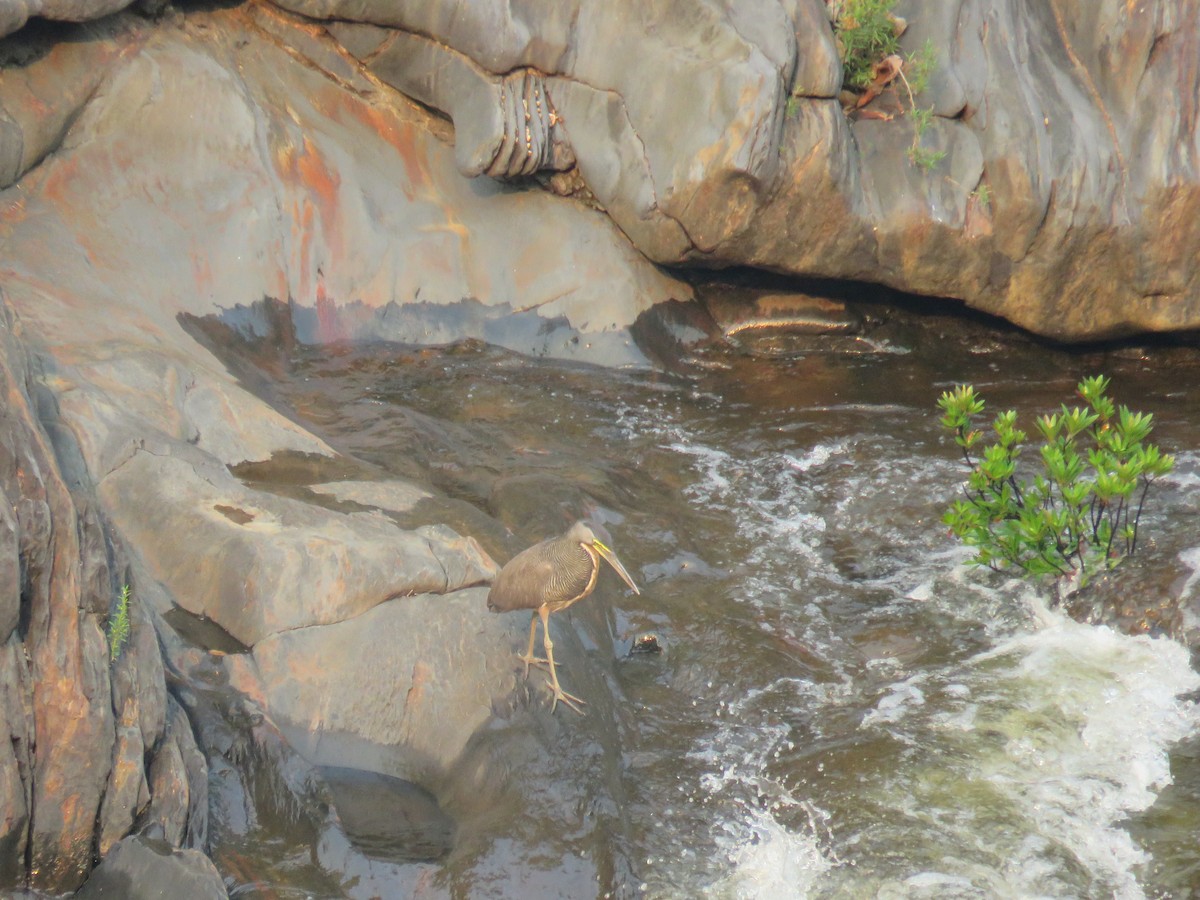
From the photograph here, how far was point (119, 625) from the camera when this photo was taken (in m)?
4.23

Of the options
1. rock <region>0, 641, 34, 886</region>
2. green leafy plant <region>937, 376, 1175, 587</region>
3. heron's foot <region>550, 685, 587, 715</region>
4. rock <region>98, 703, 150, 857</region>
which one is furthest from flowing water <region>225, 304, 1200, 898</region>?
rock <region>0, 641, 34, 886</region>

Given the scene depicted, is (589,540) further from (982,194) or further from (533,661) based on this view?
(982,194)

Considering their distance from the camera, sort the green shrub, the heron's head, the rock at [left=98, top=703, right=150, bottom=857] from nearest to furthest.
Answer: the rock at [left=98, top=703, right=150, bottom=857] → the heron's head → the green shrub

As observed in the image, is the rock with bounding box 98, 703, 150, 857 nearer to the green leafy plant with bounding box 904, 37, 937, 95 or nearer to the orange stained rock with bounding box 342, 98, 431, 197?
the orange stained rock with bounding box 342, 98, 431, 197

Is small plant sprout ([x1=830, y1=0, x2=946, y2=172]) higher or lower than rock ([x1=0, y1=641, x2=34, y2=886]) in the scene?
higher

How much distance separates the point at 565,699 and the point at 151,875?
1.84 metres

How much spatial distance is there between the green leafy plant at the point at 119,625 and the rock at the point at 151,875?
2.02 feet

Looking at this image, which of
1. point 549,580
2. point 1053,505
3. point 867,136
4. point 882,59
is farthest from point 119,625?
point 882,59

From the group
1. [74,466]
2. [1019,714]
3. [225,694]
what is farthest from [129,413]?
[1019,714]

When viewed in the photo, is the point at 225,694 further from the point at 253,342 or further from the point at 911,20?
the point at 911,20

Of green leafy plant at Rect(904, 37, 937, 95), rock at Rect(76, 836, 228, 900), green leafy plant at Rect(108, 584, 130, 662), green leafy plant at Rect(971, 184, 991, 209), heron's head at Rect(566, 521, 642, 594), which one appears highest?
green leafy plant at Rect(904, 37, 937, 95)

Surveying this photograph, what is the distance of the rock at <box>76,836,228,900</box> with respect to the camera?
3.80 meters

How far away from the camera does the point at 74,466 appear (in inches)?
201

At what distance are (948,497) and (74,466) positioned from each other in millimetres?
5122
